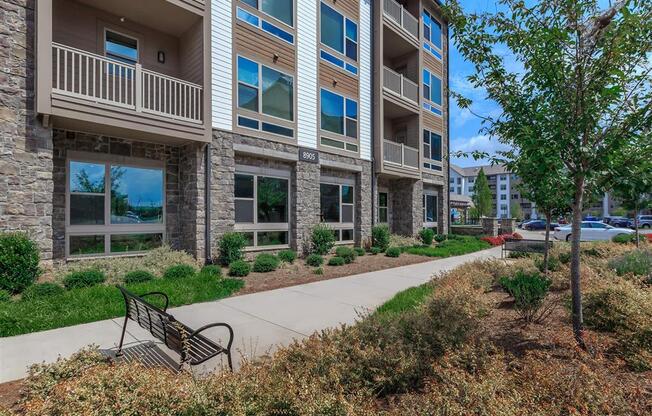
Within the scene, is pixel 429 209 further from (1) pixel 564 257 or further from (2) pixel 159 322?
(2) pixel 159 322

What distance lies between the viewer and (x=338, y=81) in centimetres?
1410

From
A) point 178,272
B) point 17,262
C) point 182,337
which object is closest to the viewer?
point 182,337

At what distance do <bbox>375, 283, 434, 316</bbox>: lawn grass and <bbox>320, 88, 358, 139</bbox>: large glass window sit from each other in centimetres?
800

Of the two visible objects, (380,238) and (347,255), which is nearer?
(347,255)

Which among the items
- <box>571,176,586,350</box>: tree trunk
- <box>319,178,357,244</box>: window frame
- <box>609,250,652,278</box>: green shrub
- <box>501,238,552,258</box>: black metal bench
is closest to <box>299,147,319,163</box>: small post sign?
<box>319,178,357,244</box>: window frame

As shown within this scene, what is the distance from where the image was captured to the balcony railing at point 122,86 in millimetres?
7793

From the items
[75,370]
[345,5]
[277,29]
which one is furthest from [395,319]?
[345,5]

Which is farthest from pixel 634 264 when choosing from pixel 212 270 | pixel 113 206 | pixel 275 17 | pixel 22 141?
pixel 22 141

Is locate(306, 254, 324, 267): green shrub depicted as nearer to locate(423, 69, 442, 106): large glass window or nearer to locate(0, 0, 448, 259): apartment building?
locate(0, 0, 448, 259): apartment building

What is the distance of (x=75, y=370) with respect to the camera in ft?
11.6

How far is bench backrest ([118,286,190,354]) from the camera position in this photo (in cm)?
334

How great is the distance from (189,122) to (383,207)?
37.1ft

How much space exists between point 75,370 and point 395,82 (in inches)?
658

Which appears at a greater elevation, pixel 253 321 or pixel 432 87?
pixel 432 87
